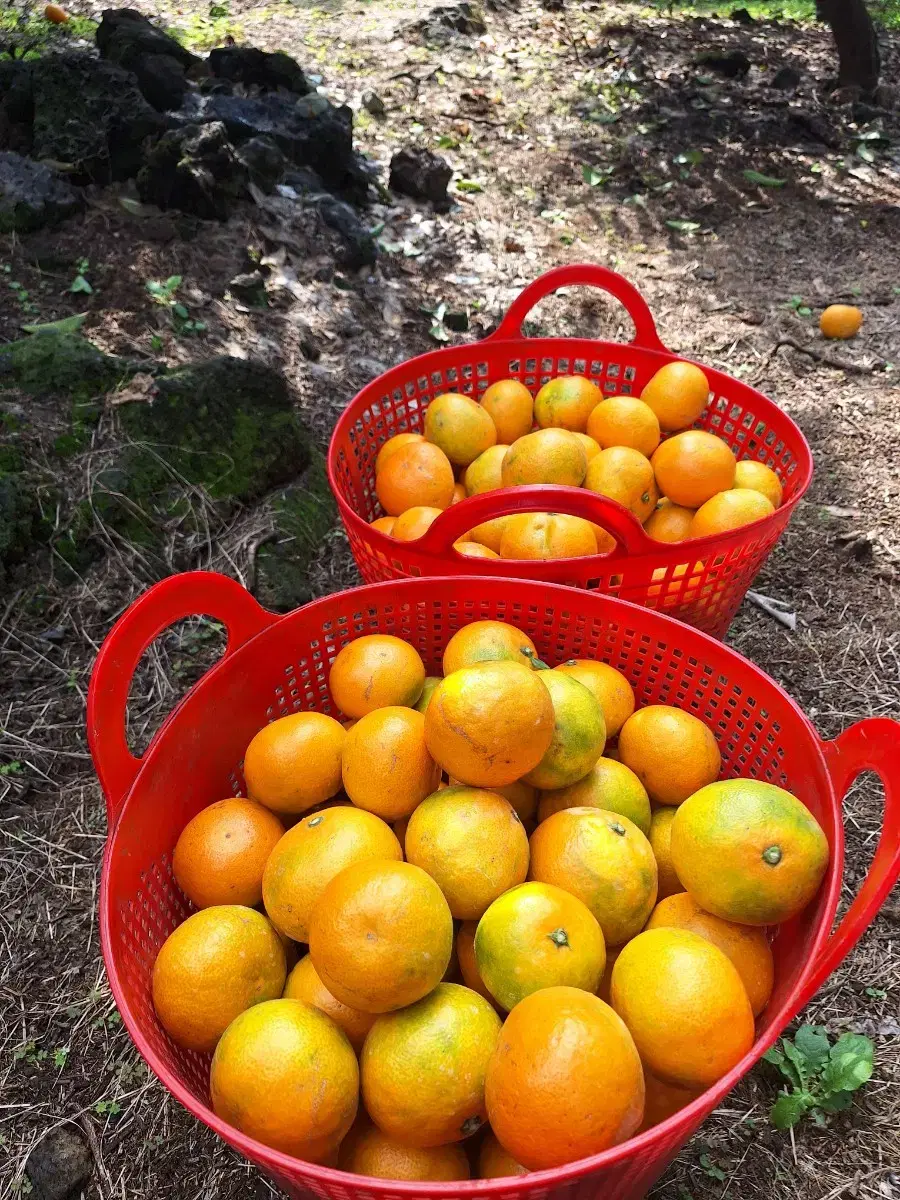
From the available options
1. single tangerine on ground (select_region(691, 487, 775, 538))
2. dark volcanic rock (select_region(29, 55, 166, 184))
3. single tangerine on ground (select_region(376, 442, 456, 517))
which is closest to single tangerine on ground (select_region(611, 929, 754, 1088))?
single tangerine on ground (select_region(691, 487, 775, 538))

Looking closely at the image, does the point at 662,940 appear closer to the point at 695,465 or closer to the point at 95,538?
the point at 695,465

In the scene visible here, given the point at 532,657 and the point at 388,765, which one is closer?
the point at 388,765

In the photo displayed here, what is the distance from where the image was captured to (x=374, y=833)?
5.34 feet

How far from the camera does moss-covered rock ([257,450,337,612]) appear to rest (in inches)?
128

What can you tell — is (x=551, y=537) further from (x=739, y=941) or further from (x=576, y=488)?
(x=739, y=941)

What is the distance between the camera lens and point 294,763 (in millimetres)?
1821

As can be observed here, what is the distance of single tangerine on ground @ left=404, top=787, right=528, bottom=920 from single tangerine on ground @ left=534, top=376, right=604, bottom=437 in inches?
63.8

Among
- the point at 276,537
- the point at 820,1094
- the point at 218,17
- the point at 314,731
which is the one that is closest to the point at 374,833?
the point at 314,731

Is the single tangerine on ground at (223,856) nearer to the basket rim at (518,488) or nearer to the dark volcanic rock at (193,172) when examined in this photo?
the basket rim at (518,488)

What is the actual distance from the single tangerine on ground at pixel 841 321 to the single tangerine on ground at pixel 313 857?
14.5 ft

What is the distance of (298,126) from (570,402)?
3.68 m

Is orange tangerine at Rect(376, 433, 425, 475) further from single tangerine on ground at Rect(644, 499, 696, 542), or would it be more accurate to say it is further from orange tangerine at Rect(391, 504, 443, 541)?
single tangerine on ground at Rect(644, 499, 696, 542)

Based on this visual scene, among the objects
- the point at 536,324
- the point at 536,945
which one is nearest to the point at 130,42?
the point at 536,324

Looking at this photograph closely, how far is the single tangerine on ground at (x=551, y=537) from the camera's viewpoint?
2.25m
